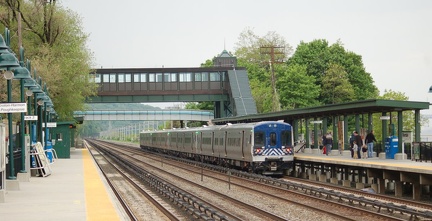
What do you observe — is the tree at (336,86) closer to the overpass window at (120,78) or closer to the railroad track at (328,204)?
the overpass window at (120,78)

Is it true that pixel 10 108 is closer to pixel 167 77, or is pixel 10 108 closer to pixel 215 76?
pixel 167 77

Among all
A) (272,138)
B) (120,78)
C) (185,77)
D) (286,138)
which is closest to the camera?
(272,138)

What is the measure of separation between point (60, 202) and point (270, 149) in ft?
53.3

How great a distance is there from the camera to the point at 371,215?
723 inches

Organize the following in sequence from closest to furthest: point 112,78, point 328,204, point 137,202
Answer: point 328,204, point 137,202, point 112,78

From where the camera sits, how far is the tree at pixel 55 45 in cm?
5322

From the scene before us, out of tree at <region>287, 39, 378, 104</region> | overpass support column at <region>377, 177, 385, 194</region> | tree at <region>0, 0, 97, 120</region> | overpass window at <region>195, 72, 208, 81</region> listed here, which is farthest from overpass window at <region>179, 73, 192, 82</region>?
overpass support column at <region>377, 177, 385, 194</region>

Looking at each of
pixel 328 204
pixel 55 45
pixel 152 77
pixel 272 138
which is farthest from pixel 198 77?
pixel 328 204

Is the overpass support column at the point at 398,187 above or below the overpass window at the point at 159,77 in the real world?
below

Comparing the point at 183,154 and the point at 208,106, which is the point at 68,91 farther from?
the point at 208,106

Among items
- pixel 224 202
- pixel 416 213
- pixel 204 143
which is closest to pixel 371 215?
pixel 416 213

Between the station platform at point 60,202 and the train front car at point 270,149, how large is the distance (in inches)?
348

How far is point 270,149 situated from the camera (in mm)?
34562

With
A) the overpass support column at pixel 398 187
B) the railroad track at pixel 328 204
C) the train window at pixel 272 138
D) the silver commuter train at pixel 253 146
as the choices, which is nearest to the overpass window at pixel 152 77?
the silver commuter train at pixel 253 146
